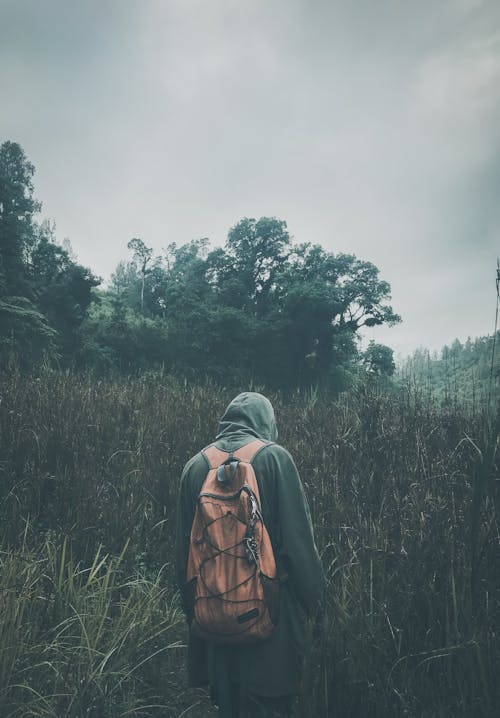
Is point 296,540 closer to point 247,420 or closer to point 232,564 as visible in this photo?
point 232,564

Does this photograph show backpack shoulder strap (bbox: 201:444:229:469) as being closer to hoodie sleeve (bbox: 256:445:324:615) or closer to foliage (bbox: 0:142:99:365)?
hoodie sleeve (bbox: 256:445:324:615)

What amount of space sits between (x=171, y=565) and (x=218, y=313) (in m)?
16.5

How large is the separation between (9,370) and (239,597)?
5.74 m

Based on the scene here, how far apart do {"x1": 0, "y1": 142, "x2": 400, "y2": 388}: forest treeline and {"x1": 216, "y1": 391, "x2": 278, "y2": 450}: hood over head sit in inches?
448

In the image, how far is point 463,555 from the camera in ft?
7.04

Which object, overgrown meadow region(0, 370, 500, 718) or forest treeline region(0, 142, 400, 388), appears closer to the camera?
overgrown meadow region(0, 370, 500, 718)

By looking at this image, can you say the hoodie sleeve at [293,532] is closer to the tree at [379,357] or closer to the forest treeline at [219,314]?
the forest treeline at [219,314]

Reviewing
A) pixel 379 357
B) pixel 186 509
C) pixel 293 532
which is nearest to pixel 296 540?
pixel 293 532

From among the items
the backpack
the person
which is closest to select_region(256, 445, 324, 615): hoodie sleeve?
the person

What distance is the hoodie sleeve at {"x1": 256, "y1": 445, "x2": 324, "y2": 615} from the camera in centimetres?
165

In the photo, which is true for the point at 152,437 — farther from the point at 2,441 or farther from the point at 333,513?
the point at 333,513

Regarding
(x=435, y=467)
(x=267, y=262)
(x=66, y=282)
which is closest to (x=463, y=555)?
(x=435, y=467)

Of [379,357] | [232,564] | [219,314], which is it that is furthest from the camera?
[379,357]

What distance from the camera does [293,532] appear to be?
65.5 inches
